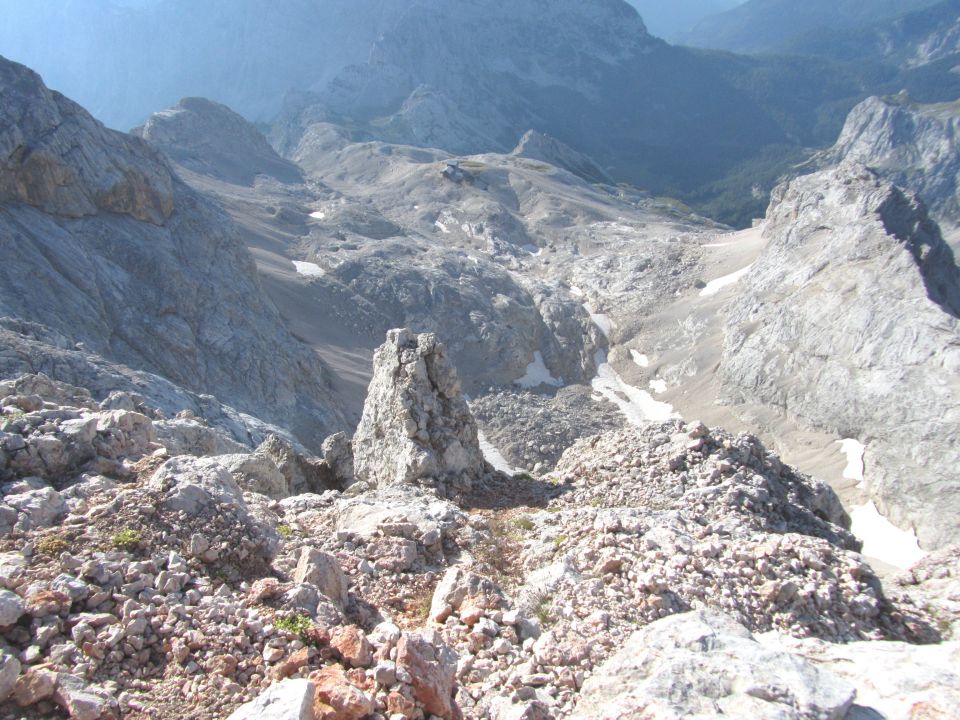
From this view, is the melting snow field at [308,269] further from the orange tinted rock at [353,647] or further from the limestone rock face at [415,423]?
the orange tinted rock at [353,647]

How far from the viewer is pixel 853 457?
6147cm

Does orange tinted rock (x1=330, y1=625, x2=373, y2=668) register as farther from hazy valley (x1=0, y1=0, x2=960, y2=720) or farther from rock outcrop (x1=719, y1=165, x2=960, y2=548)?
rock outcrop (x1=719, y1=165, x2=960, y2=548)

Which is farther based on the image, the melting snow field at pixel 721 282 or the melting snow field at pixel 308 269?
the melting snow field at pixel 721 282

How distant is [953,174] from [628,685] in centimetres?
23443

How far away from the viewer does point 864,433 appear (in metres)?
61.3

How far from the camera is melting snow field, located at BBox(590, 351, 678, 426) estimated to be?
3201 inches

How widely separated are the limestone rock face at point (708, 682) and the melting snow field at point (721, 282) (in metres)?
93.9

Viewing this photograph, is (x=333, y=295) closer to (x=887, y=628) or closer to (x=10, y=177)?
(x=10, y=177)

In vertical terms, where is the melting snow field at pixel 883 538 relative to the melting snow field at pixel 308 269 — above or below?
below

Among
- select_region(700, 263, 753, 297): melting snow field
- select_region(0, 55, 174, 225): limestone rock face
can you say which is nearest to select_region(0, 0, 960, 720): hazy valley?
select_region(0, 55, 174, 225): limestone rock face

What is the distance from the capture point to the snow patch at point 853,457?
5938cm

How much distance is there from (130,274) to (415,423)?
163 ft

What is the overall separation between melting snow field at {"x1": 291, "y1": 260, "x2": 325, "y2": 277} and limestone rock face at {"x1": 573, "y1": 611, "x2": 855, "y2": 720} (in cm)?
9094

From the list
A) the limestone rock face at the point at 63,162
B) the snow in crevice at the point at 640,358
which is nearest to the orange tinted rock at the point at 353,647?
the limestone rock face at the point at 63,162
